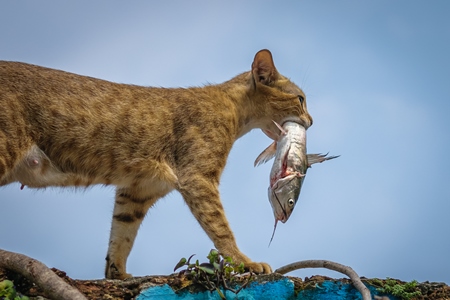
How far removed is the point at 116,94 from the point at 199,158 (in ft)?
3.80

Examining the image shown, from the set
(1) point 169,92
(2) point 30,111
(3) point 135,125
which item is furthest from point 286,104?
(2) point 30,111

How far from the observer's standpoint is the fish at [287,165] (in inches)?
267

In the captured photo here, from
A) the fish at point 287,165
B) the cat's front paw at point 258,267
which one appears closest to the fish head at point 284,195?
the fish at point 287,165

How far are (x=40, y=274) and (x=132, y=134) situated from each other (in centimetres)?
254

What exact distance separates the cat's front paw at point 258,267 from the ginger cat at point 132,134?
12mm

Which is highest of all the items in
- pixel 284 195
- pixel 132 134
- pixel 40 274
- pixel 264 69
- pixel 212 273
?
pixel 264 69

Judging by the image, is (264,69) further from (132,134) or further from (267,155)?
(132,134)

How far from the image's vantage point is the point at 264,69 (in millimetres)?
7785

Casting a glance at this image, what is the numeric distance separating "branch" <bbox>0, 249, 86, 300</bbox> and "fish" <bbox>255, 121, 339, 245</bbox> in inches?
107

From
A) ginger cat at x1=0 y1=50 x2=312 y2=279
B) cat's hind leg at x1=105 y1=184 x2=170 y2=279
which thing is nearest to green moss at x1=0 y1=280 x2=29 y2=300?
ginger cat at x1=0 y1=50 x2=312 y2=279

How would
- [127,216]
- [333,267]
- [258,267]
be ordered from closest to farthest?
[333,267] < [258,267] < [127,216]

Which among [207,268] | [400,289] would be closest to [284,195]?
[400,289]

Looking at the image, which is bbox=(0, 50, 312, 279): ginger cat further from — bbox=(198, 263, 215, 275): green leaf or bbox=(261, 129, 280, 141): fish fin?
bbox=(198, 263, 215, 275): green leaf

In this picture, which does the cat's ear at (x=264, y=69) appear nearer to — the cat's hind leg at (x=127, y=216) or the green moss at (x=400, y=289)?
the cat's hind leg at (x=127, y=216)
